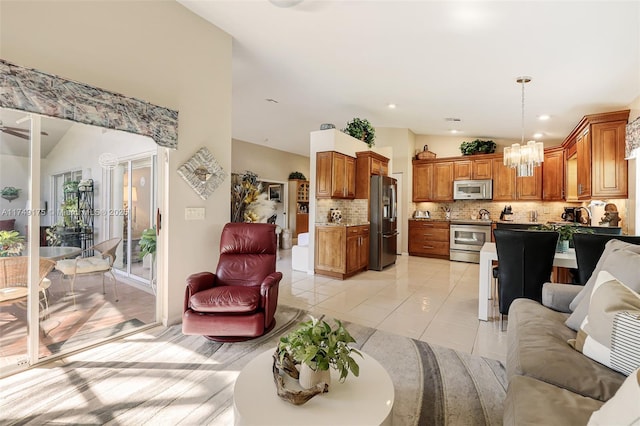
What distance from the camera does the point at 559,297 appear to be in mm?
2117

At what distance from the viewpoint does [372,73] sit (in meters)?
3.89

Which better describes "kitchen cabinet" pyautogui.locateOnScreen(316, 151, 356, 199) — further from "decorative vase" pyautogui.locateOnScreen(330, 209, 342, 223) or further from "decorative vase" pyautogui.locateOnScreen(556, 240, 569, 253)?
"decorative vase" pyautogui.locateOnScreen(556, 240, 569, 253)

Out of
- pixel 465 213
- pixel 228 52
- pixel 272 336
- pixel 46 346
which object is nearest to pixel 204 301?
pixel 272 336

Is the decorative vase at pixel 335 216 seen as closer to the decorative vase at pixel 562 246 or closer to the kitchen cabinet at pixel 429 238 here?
the kitchen cabinet at pixel 429 238

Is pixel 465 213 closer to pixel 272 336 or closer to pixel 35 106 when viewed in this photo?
pixel 272 336

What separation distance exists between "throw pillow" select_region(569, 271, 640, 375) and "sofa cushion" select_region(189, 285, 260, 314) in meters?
2.20

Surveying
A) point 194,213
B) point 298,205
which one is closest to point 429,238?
point 298,205

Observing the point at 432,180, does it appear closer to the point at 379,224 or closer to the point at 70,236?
the point at 379,224

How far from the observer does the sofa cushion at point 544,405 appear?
100cm

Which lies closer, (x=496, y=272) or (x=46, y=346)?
(x=46, y=346)

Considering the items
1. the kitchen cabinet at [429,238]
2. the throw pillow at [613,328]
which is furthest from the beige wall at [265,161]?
the throw pillow at [613,328]

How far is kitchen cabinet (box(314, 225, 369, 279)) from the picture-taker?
190 inches

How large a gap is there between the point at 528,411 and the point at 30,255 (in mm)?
3211

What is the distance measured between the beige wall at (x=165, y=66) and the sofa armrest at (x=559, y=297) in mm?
3228
